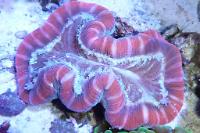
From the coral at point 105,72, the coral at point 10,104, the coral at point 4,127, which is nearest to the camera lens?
the coral at point 105,72

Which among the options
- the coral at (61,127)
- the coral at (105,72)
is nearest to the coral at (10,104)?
the coral at (105,72)

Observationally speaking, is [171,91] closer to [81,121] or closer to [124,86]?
[124,86]

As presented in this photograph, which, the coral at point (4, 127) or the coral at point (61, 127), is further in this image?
the coral at point (61, 127)

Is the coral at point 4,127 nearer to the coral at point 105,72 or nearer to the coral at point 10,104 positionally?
the coral at point 10,104

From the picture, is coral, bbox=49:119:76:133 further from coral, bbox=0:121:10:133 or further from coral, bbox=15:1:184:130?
coral, bbox=0:121:10:133

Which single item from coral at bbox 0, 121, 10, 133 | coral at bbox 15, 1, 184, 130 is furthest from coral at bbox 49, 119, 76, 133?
coral at bbox 0, 121, 10, 133

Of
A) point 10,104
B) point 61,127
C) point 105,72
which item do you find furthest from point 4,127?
point 105,72

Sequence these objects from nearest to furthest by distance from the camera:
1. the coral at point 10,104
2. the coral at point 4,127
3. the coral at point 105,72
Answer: the coral at point 105,72, the coral at point 4,127, the coral at point 10,104
